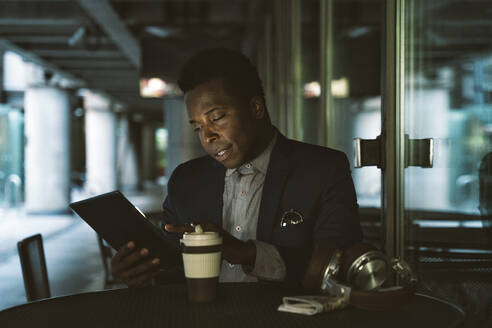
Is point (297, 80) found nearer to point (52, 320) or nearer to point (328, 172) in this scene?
point (328, 172)

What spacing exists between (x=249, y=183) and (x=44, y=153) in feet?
38.1

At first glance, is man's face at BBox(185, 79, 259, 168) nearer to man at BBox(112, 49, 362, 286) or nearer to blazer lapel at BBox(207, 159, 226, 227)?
man at BBox(112, 49, 362, 286)

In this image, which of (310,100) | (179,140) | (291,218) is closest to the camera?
(291,218)

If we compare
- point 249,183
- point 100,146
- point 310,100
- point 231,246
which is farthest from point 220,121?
point 100,146

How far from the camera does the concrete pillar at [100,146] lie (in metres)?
19.2

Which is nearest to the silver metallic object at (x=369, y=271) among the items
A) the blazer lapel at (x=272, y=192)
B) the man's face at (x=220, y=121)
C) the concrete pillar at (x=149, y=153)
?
the blazer lapel at (x=272, y=192)

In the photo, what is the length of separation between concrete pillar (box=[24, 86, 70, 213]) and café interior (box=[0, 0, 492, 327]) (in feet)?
0.09

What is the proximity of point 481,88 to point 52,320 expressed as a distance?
31.8 ft

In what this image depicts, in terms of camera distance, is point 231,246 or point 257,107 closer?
point 231,246

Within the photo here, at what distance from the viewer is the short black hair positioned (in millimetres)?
1808

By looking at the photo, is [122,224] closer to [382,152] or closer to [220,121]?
[220,121]

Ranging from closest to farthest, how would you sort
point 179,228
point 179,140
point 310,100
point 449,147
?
point 179,228 → point 310,100 → point 179,140 → point 449,147

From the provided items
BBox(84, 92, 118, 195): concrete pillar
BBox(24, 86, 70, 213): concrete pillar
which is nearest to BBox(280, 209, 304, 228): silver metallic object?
BBox(24, 86, 70, 213): concrete pillar

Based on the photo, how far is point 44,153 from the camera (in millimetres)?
12562
